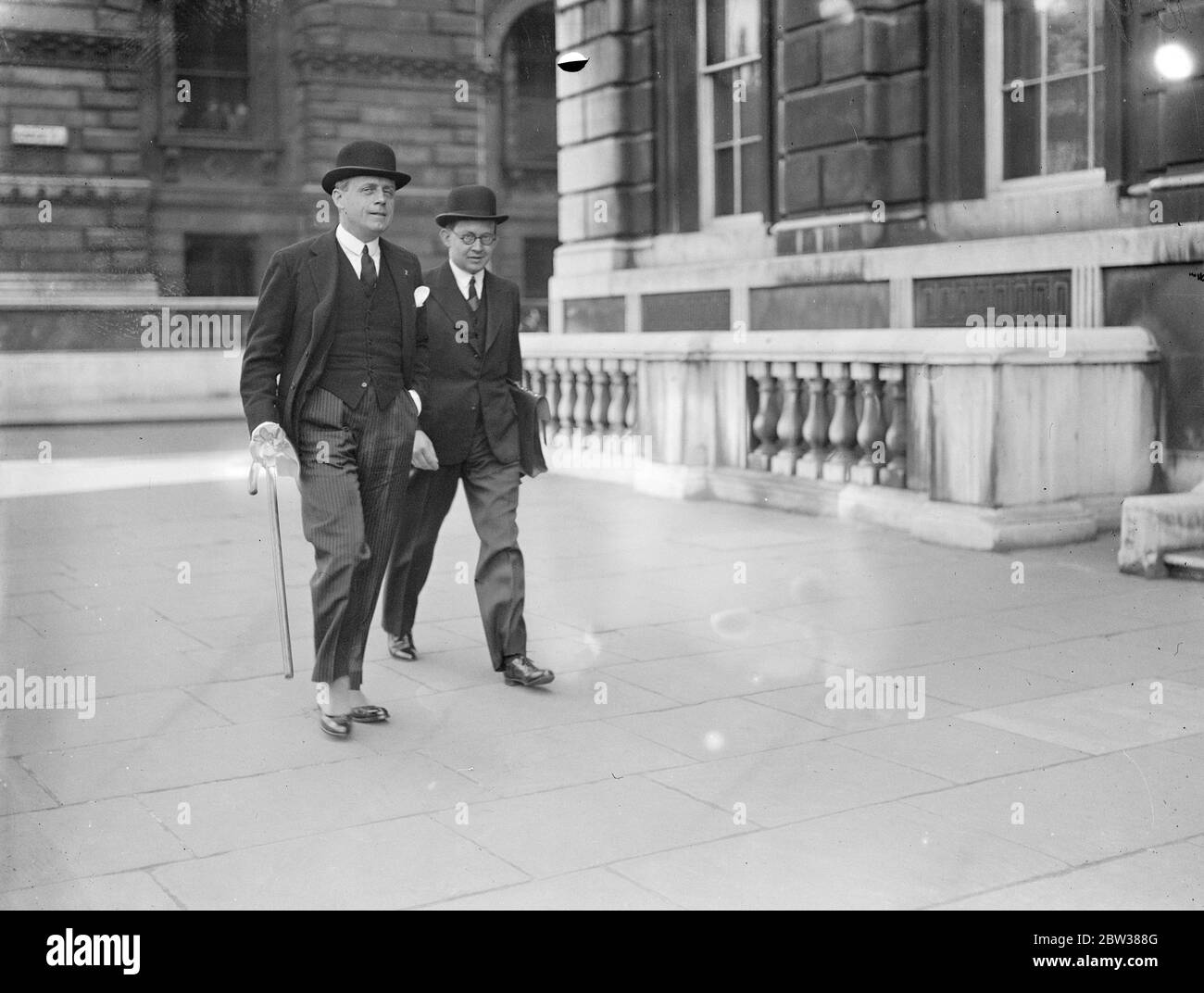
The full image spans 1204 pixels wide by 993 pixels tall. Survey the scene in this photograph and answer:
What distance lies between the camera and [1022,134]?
1251 cm

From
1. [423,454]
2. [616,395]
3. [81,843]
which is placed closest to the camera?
[81,843]

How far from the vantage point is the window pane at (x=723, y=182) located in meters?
16.0

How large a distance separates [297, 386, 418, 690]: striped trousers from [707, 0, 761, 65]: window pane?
10.3 metres

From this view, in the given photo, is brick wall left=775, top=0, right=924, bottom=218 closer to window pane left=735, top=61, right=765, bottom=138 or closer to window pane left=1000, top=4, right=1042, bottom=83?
window pane left=1000, top=4, right=1042, bottom=83

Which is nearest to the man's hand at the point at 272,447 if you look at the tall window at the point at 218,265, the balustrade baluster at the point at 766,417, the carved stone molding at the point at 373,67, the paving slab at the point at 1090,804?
the paving slab at the point at 1090,804

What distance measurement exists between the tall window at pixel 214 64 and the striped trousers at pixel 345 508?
26.9 metres

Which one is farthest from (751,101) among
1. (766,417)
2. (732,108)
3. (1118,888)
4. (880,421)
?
(1118,888)

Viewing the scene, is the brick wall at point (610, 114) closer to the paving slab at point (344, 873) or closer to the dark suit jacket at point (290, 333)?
the dark suit jacket at point (290, 333)

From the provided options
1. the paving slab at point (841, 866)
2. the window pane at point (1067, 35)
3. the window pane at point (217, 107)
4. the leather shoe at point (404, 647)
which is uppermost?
the window pane at point (217, 107)

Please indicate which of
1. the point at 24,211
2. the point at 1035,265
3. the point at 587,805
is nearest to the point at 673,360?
the point at 1035,265

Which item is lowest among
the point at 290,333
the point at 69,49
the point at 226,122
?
the point at 290,333

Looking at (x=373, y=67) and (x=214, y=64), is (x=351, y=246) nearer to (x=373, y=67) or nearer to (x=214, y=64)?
(x=373, y=67)

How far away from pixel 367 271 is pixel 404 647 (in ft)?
6.08

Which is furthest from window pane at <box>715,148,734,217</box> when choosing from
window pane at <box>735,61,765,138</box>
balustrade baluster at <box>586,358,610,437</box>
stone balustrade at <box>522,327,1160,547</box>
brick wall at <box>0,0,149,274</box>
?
brick wall at <box>0,0,149,274</box>
